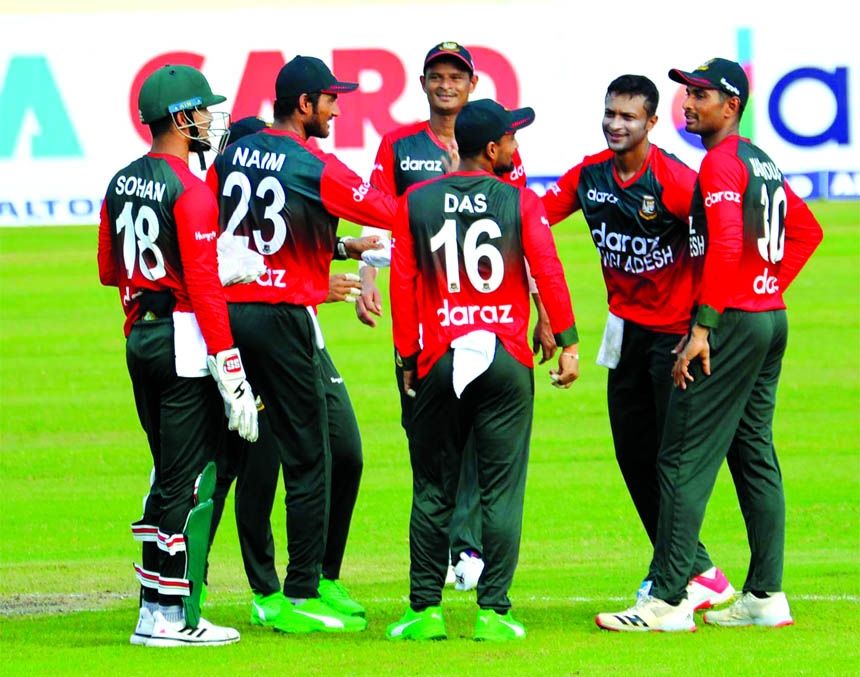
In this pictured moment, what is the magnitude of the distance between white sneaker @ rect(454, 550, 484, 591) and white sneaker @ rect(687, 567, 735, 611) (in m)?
1.32

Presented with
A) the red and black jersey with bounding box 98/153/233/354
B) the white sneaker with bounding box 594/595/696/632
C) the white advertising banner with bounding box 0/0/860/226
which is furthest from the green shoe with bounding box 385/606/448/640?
the white advertising banner with bounding box 0/0/860/226

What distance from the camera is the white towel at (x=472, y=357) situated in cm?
657

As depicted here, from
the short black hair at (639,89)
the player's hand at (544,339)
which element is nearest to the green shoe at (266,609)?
the player's hand at (544,339)

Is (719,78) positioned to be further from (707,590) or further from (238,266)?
(707,590)

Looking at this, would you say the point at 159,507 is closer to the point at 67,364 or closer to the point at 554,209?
the point at 554,209

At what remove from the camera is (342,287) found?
25.0ft

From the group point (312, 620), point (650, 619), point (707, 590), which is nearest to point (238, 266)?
point (312, 620)

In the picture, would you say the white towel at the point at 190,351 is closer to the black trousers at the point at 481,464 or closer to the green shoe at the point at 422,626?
the black trousers at the point at 481,464

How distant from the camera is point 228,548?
9.96 metres

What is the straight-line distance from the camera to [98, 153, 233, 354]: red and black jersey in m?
6.55

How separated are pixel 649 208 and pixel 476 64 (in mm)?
12669

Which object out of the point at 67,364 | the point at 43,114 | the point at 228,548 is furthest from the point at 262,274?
the point at 43,114

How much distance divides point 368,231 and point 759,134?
12.5 m

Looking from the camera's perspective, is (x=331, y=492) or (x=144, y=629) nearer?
(x=144, y=629)
